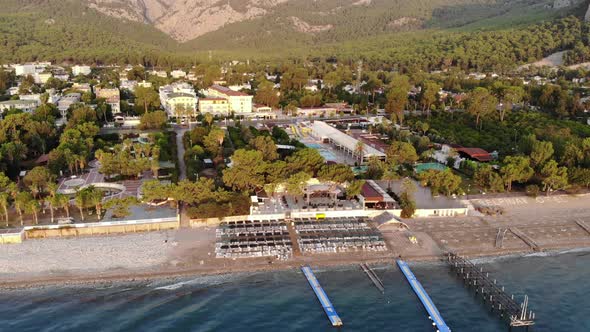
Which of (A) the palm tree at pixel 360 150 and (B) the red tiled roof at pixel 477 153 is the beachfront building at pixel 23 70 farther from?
(B) the red tiled roof at pixel 477 153

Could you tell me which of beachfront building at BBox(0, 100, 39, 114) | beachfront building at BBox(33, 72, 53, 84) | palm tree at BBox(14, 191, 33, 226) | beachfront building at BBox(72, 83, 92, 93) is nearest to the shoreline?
palm tree at BBox(14, 191, 33, 226)

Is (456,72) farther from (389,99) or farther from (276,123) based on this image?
(276,123)

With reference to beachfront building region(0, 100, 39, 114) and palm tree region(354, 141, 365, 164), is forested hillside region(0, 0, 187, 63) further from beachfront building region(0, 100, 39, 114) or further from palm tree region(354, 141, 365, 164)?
palm tree region(354, 141, 365, 164)

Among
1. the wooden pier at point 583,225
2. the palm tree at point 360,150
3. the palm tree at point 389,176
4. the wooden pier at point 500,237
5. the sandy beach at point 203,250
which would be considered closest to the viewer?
the sandy beach at point 203,250

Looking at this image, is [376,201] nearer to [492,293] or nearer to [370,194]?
[370,194]

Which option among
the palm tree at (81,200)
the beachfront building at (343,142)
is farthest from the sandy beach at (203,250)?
the beachfront building at (343,142)

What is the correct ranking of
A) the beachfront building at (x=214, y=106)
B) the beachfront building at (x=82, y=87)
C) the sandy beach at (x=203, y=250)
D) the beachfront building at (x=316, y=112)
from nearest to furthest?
the sandy beach at (x=203, y=250) < the beachfront building at (x=214, y=106) < the beachfront building at (x=316, y=112) < the beachfront building at (x=82, y=87)
